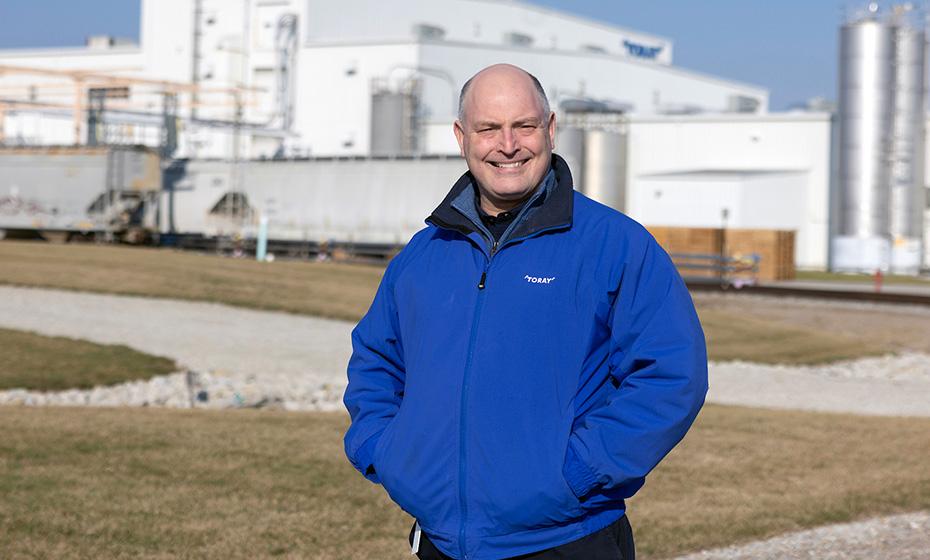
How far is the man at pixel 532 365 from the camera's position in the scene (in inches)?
142

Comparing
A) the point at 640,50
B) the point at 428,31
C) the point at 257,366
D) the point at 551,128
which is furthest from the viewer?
the point at 640,50

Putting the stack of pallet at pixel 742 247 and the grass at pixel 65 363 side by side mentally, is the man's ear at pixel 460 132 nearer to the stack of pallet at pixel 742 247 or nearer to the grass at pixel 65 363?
the grass at pixel 65 363

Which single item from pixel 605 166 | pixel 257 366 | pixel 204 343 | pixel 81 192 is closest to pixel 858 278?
pixel 605 166

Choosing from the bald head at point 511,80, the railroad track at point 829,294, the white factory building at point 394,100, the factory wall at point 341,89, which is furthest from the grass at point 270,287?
the factory wall at point 341,89

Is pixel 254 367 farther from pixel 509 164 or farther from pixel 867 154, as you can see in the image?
pixel 867 154

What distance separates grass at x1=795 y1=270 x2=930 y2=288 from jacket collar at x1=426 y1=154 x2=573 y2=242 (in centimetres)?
4563

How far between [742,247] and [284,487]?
38.5 meters

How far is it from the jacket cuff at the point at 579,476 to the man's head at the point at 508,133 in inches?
32.4

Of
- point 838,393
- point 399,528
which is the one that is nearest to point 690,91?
point 838,393

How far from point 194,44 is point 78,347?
5252 centimetres

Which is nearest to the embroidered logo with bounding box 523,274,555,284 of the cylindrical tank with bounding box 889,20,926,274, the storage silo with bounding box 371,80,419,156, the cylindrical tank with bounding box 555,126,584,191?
the cylindrical tank with bounding box 555,126,584,191

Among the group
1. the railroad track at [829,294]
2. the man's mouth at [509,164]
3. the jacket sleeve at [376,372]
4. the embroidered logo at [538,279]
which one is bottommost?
the railroad track at [829,294]

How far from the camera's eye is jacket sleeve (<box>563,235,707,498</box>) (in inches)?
140

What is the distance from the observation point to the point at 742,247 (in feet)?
152
